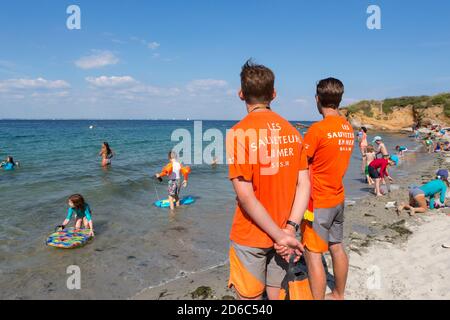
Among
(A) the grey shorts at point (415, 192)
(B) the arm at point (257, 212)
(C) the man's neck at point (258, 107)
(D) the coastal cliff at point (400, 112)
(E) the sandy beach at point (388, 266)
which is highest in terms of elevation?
(D) the coastal cliff at point (400, 112)

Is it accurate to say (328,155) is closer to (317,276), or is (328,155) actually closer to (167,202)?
(317,276)

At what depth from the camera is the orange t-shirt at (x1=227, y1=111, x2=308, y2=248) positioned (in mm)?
2137

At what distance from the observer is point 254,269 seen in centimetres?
232

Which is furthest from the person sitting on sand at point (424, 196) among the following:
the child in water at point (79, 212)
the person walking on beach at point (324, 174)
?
the child in water at point (79, 212)

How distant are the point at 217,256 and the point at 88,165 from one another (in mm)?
15841

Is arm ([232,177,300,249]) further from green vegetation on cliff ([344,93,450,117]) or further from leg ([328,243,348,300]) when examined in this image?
green vegetation on cliff ([344,93,450,117])

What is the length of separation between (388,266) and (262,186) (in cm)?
400

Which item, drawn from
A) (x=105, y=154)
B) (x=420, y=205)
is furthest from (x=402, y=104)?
(x=420, y=205)

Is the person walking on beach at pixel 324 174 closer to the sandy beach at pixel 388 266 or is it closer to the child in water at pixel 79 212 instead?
the sandy beach at pixel 388 266

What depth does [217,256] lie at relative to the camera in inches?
248

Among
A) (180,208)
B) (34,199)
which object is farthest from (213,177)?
(34,199)

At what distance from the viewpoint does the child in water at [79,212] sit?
7336 millimetres

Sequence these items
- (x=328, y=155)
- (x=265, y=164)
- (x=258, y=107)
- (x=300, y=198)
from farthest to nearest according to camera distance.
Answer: (x=328, y=155), (x=300, y=198), (x=258, y=107), (x=265, y=164)
